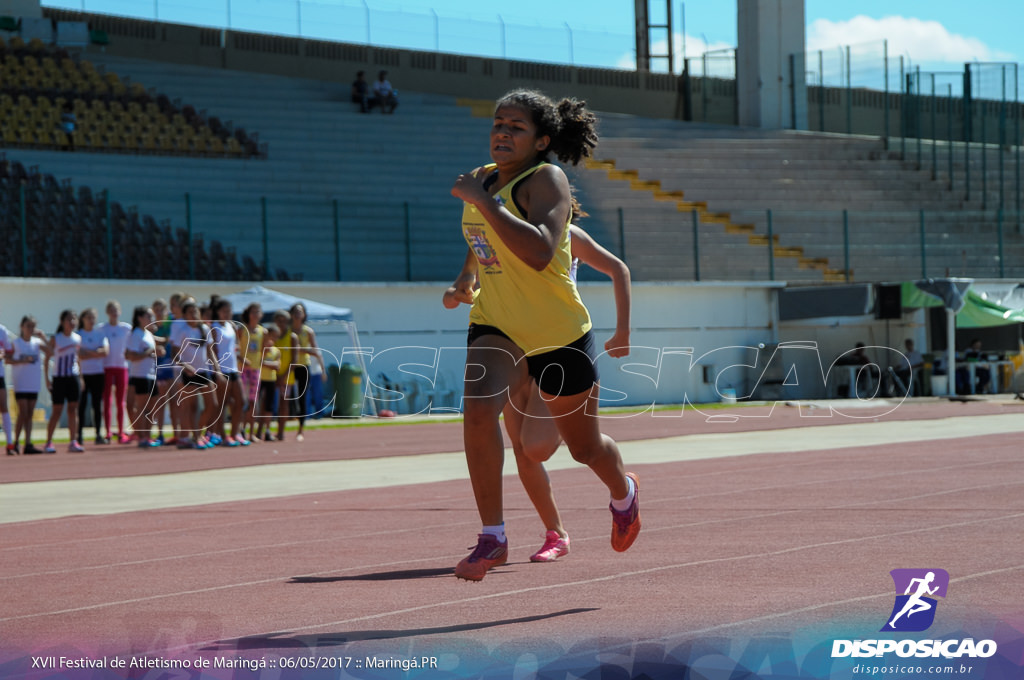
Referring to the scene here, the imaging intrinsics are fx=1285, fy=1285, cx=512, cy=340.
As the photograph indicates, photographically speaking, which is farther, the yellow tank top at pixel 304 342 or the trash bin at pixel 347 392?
the trash bin at pixel 347 392

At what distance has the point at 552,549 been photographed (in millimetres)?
6613

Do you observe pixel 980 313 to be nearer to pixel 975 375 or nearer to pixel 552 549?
pixel 975 375

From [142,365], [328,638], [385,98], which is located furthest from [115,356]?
[385,98]

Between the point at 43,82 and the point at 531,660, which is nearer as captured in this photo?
the point at 531,660

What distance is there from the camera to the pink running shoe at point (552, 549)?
258 inches

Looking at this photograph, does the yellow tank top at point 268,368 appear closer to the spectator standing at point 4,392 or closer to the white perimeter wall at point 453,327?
the spectator standing at point 4,392

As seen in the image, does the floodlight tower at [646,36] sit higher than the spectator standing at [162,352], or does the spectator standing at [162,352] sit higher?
the floodlight tower at [646,36]

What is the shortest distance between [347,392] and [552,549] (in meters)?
18.8

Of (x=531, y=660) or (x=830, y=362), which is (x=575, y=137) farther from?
(x=830, y=362)

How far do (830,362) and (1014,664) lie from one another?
29.1m

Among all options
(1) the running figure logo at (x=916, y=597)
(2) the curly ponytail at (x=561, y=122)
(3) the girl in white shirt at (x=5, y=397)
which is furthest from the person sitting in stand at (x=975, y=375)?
(2) the curly ponytail at (x=561, y=122)

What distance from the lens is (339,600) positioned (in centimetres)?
558

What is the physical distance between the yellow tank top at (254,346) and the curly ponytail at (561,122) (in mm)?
12651

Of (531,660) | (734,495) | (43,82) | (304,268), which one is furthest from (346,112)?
(531,660)
